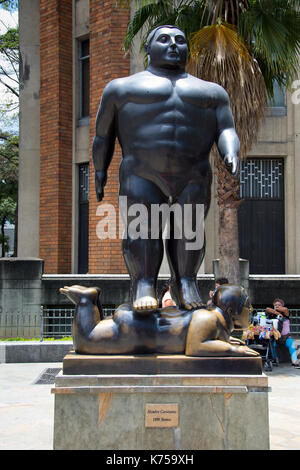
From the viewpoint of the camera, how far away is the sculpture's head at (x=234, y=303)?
3.73 meters

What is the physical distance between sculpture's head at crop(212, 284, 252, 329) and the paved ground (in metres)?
1.48

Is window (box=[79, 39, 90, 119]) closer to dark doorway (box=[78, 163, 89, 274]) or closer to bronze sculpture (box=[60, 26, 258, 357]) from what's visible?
dark doorway (box=[78, 163, 89, 274])

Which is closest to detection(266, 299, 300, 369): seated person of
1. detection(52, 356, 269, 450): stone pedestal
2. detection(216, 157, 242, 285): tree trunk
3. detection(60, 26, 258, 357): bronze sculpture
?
detection(216, 157, 242, 285): tree trunk

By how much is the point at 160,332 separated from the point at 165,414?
1.76ft

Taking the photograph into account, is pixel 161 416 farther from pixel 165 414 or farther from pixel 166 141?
pixel 166 141

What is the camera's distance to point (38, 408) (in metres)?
6.05

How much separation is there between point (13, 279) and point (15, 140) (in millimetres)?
14830

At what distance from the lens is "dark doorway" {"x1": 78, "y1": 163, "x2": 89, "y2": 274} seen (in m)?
13.2

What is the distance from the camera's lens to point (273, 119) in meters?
12.1

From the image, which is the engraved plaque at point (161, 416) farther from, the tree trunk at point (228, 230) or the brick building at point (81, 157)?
the brick building at point (81, 157)

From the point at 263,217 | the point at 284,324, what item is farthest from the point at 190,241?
the point at 263,217

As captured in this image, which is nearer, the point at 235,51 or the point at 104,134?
the point at 104,134

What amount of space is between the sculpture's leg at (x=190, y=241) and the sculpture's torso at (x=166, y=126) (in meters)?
0.09

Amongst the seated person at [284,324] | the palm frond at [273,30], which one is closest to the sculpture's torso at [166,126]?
the palm frond at [273,30]
